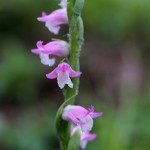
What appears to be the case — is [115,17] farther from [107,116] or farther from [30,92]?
[107,116]

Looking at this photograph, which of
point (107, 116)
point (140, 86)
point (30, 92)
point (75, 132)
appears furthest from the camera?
point (140, 86)

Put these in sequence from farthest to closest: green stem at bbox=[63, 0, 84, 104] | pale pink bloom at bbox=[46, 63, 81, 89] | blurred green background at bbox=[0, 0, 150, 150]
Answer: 1. blurred green background at bbox=[0, 0, 150, 150]
2. green stem at bbox=[63, 0, 84, 104]
3. pale pink bloom at bbox=[46, 63, 81, 89]

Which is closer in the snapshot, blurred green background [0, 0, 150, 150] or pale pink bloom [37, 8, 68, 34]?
pale pink bloom [37, 8, 68, 34]

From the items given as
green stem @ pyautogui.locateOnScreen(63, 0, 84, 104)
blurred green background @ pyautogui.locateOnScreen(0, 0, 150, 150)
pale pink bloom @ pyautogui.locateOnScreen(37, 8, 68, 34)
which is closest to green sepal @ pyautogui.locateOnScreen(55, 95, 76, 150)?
green stem @ pyautogui.locateOnScreen(63, 0, 84, 104)

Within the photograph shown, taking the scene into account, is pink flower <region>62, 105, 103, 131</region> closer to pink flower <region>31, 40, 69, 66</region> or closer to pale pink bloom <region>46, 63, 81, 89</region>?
pale pink bloom <region>46, 63, 81, 89</region>

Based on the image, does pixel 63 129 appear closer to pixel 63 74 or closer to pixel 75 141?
pixel 75 141

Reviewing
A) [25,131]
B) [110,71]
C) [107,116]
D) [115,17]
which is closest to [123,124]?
[107,116]

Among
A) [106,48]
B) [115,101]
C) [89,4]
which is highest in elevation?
[89,4]
